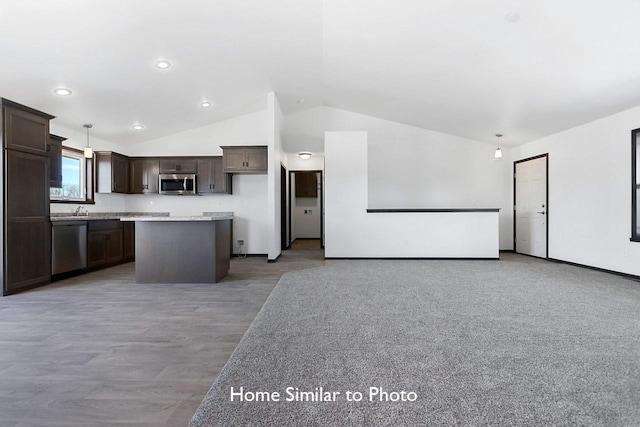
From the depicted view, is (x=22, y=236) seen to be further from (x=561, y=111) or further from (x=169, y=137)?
(x=561, y=111)

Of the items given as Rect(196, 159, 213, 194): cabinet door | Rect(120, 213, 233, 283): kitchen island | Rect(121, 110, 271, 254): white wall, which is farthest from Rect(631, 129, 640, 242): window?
Rect(196, 159, 213, 194): cabinet door

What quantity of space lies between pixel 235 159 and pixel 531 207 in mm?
6151

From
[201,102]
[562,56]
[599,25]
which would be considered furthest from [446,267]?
[201,102]

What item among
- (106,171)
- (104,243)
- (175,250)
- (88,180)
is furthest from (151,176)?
(175,250)

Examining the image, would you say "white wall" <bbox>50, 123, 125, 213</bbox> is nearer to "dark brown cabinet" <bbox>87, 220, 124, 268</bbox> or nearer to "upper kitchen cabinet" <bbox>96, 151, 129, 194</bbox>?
"upper kitchen cabinet" <bbox>96, 151, 129, 194</bbox>

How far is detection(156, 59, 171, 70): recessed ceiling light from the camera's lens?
4.08 metres

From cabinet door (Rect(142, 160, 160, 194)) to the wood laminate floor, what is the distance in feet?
9.88

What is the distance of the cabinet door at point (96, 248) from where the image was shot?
4969mm

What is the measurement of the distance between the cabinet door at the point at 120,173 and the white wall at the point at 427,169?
4287mm

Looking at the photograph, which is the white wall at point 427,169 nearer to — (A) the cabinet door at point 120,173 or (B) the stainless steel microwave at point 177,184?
(B) the stainless steel microwave at point 177,184

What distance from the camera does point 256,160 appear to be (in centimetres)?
628

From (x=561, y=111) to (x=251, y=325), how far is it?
5.35 m

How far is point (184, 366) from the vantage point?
1891 mm

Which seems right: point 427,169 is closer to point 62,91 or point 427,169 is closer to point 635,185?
point 635,185
